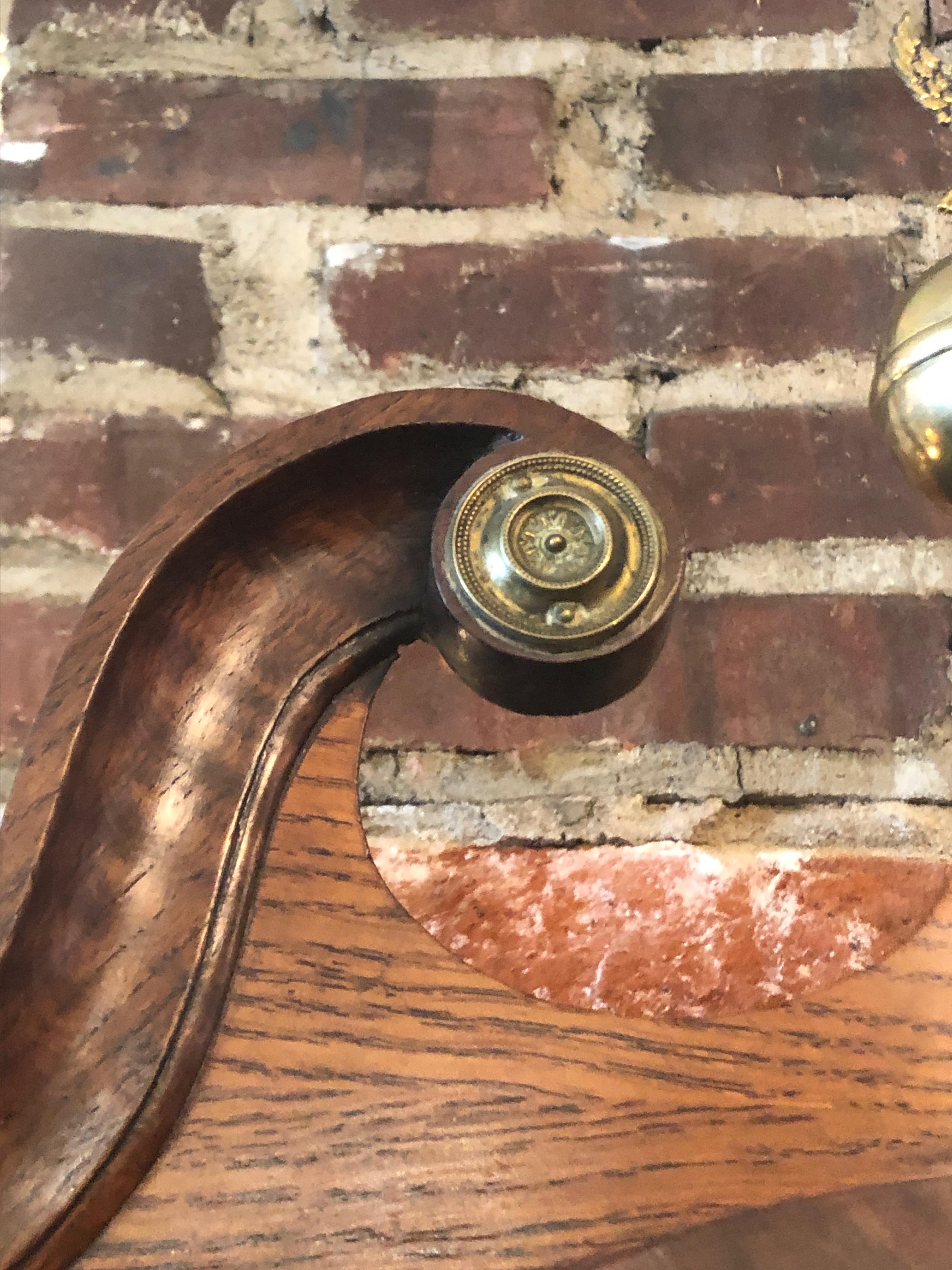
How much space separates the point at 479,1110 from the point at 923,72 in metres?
0.54

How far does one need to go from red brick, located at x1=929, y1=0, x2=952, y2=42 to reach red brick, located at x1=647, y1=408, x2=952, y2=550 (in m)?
0.22

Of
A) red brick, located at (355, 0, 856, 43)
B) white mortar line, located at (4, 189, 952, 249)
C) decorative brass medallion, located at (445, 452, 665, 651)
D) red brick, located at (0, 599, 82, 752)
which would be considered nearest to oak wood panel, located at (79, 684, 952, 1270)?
decorative brass medallion, located at (445, 452, 665, 651)

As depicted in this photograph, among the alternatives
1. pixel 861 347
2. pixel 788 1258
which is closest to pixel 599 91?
pixel 861 347

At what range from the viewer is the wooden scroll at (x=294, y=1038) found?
0.28 meters

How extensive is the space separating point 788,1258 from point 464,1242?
89mm

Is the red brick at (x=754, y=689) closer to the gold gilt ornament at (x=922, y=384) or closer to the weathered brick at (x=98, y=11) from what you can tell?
the gold gilt ornament at (x=922, y=384)

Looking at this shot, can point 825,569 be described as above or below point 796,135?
below

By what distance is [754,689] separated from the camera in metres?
0.47

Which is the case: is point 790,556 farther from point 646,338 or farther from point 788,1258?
point 788,1258

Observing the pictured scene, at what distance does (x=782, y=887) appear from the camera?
1.46 ft

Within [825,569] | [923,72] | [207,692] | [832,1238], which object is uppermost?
[923,72]

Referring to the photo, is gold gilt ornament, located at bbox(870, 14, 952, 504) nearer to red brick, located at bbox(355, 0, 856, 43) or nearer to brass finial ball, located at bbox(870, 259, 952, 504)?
brass finial ball, located at bbox(870, 259, 952, 504)

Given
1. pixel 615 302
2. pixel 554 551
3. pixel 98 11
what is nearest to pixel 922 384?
pixel 554 551

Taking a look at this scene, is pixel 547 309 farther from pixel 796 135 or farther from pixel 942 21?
pixel 942 21
